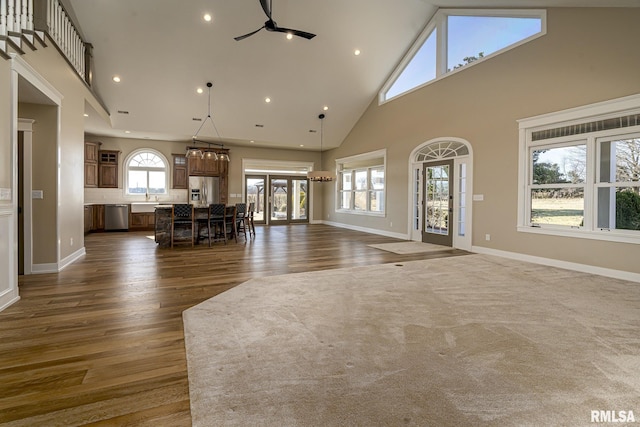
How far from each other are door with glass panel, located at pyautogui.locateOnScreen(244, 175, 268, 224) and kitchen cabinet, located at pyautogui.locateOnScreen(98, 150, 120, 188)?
4.07m

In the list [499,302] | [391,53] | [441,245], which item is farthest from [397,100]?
[499,302]

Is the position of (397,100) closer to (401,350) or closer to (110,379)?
(401,350)

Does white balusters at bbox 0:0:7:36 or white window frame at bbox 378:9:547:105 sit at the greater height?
white window frame at bbox 378:9:547:105

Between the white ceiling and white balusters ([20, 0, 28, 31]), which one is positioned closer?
white balusters ([20, 0, 28, 31])

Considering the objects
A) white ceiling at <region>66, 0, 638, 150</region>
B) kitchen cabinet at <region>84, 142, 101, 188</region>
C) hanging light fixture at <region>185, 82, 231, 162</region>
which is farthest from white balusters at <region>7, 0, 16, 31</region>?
kitchen cabinet at <region>84, 142, 101, 188</region>

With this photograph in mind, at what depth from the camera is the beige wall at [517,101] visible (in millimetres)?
4500

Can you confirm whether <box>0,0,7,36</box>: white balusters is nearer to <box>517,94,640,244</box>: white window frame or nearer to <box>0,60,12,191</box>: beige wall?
<box>0,60,12,191</box>: beige wall

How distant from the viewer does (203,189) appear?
10.7m

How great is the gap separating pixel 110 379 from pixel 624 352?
3.48m

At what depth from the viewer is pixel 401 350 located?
229cm

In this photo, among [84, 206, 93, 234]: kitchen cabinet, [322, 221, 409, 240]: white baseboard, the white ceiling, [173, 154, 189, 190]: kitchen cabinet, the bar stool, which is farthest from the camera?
[173, 154, 189, 190]: kitchen cabinet

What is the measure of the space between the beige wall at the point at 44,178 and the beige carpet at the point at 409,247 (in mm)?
5732

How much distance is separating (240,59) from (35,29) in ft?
13.9

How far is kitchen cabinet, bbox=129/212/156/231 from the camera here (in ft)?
32.0
